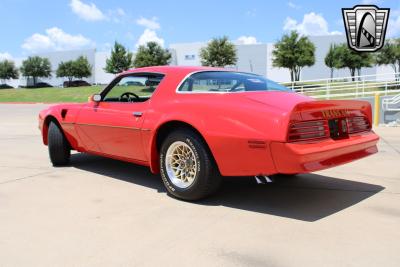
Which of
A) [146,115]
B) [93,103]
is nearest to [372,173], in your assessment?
[146,115]

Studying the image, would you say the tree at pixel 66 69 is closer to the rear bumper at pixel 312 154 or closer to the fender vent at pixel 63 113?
the fender vent at pixel 63 113

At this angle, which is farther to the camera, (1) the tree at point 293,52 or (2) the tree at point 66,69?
(2) the tree at point 66,69

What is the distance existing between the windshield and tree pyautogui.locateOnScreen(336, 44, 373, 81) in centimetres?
4122

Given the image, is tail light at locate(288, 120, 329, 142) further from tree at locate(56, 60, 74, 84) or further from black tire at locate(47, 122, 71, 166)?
tree at locate(56, 60, 74, 84)

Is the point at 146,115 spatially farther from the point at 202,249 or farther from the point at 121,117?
the point at 202,249

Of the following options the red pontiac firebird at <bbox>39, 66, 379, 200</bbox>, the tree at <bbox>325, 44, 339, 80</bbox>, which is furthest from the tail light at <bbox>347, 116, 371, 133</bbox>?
the tree at <bbox>325, 44, 339, 80</bbox>

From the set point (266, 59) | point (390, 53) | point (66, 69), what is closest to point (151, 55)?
point (266, 59)

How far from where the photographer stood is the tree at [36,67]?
69688 mm

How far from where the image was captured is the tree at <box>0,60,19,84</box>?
74.2m

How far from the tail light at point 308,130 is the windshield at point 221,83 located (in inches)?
35.0

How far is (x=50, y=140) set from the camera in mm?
5973

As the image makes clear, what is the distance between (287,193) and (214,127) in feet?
4.38

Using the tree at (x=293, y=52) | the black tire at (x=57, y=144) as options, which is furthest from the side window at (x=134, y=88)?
the tree at (x=293, y=52)

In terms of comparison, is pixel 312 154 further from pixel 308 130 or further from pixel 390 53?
pixel 390 53
